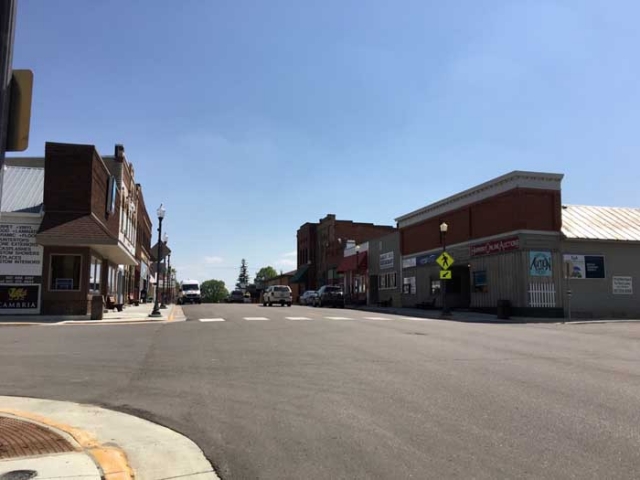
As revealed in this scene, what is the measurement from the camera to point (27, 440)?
6129 mm

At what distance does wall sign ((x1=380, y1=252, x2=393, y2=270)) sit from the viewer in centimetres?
4972

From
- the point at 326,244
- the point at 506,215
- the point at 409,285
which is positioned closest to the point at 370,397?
the point at 506,215

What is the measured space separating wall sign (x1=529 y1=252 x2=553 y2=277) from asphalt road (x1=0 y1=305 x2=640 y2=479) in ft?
47.6

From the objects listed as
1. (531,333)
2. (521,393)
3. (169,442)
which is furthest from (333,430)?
(531,333)

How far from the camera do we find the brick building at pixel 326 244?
70169mm

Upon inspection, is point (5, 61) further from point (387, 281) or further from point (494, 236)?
point (387, 281)

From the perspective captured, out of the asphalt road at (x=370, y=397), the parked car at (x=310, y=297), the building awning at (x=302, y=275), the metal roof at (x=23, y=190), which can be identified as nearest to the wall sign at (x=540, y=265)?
the asphalt road at (x=370, y=397)

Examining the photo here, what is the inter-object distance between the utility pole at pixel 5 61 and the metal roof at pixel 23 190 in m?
23.8

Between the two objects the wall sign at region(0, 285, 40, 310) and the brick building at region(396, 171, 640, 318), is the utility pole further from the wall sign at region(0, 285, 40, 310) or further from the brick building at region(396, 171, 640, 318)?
the brick building at region(396, 171, 640, 318)

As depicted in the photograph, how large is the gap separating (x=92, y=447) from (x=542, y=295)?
28.7 m

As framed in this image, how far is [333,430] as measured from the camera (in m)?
6.76

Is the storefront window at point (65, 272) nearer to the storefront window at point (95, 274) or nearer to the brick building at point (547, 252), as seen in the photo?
the storefront window at point (95, 274)

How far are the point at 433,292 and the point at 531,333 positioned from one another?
22.0 meters

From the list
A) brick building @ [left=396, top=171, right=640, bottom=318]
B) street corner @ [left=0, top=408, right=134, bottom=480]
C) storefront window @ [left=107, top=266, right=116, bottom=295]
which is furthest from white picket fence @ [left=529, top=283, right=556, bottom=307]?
street corner @ [left=0, top=408, right=134, bottom=480]
